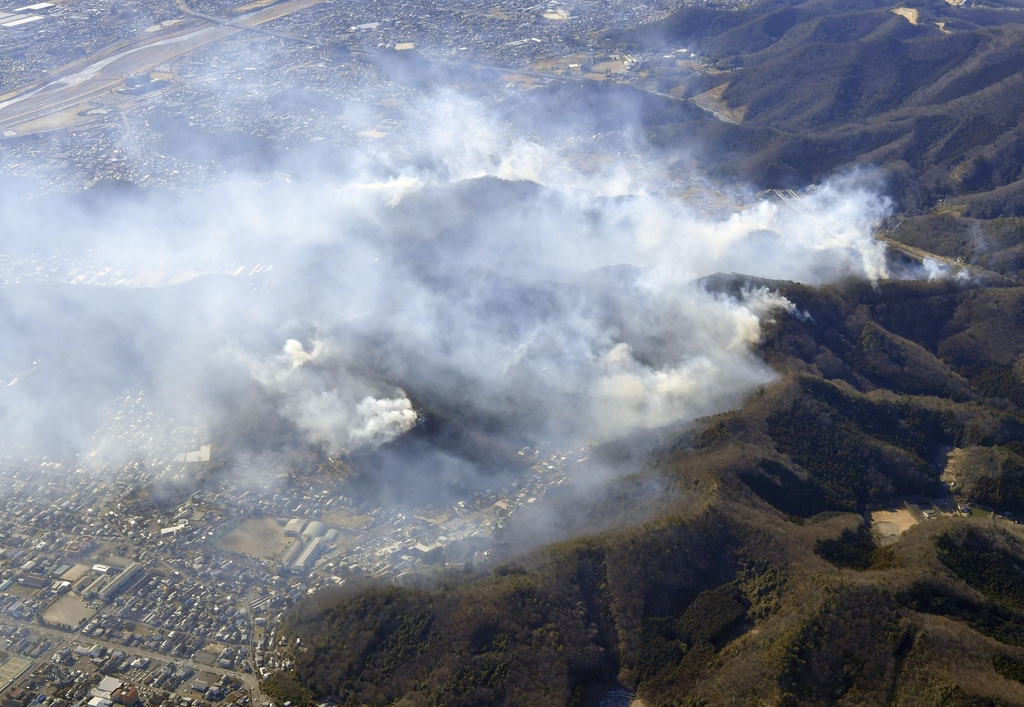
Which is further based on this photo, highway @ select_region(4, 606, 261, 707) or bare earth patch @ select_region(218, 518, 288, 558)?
bare earth patch @ select_region(218, 518, 288, 558)

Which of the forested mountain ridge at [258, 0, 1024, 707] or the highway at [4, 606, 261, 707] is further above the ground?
the forested mountain ridge at [258, 0, 1024, 707]

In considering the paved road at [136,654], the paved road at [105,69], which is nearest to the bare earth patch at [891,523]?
the paved road at [136,654]

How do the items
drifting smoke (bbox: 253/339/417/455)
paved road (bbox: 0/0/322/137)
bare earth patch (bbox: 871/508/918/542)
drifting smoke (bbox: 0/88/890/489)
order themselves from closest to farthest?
1. bare earth patch (bbox: 871/508/918/542)
2. drifting smoke (bbox: 253/339/417/455)
3. drifting smoke (bbox: 0/88/890/489)
4. paved road (bbox: 0/0/322/137)

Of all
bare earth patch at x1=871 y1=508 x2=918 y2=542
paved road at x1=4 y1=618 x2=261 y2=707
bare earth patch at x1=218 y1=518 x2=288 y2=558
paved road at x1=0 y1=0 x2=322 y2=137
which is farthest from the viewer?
paved road at x1=0 y1=0 x2=322 y2=137

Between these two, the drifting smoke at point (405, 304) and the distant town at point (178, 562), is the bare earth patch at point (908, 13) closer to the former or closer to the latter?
the drifting smoke at point (405, 304)

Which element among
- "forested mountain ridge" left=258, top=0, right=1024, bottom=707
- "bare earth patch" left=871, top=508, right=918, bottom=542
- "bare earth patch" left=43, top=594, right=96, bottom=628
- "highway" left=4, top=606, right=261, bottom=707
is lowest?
"bare earth patch" left=871, top=508, right=918, bottom=542

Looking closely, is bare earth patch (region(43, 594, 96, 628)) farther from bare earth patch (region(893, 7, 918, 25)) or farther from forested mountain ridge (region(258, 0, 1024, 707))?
bare earth patch (region(893, 7, 918, 25))

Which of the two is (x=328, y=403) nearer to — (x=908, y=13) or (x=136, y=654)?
(x=136, y=654)

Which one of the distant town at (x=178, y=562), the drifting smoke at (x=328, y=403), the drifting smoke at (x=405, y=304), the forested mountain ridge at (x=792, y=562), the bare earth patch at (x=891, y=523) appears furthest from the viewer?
the drifting smoke at (x=405, y=304)

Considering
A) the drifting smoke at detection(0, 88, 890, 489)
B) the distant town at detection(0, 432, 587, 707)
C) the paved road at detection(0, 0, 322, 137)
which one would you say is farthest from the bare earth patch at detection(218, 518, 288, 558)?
the paved road at detection(0, 0, 322, 137)

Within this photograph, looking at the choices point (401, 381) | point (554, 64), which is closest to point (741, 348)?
point (401, 381)
